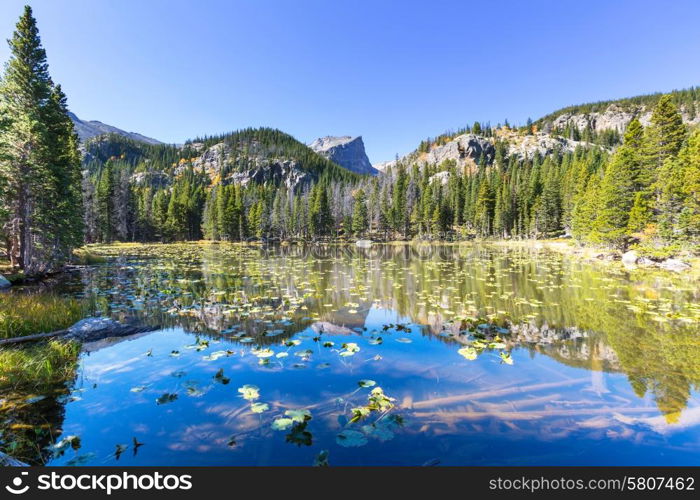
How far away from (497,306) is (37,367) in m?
14.2

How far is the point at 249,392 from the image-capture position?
5.66 metres

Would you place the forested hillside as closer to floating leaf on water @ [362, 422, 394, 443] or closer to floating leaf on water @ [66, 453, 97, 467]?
floating leaf on water @ [66, 453, 97, 467]

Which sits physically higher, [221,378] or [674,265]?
[674,265]

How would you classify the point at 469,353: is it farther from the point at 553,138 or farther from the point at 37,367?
the point at 553,138

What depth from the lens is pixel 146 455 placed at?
420 cm

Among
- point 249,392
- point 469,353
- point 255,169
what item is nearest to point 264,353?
point 249,392

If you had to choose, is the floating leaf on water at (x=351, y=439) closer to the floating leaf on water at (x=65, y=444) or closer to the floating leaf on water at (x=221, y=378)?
the floating leaf on water at (x=221, y=378)

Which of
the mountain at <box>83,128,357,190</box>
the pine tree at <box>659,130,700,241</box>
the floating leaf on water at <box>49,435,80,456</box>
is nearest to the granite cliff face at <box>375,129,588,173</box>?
the mountain at <box>83,128,357,190</box>

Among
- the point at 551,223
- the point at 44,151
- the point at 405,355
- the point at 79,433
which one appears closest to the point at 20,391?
the point at 79,433

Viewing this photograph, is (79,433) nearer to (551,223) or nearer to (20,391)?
(20,391)

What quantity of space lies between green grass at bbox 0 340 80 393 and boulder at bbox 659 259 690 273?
115ft

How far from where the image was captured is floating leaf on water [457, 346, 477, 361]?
7410mm

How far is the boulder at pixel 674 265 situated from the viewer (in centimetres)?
2370

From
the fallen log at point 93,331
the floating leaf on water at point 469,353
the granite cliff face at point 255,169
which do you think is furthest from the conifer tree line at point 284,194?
the floating leaf on water at point 469,353
